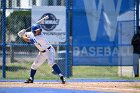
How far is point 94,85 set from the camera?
14234mm

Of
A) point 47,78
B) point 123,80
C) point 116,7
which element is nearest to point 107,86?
point 123,80

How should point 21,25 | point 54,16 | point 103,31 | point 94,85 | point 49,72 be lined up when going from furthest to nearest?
1. point 49,72
2. point 103,31
3. point 21,25
4. point 54,16
5. point 94,85

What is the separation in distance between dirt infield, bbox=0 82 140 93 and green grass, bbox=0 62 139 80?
1626 mm

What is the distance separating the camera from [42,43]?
45.9ft

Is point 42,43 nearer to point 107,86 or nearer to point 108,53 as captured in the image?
point 107,86

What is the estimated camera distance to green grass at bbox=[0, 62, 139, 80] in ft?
54.1

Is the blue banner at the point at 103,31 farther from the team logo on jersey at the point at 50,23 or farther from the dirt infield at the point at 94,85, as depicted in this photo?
the dirt infield at the point at 94,85

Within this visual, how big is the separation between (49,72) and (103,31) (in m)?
2.68

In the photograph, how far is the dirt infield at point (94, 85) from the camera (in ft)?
43.1

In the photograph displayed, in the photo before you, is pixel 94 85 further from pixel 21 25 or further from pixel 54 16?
pixel 21 25

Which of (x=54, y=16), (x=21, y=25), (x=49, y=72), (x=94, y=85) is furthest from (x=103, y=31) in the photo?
(x=94, y=85)

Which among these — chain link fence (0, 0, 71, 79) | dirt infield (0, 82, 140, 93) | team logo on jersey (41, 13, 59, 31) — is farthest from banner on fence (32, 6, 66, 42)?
dirt infield (0, 82, 140, 93)

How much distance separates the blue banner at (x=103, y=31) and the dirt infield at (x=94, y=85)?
2.06 metres

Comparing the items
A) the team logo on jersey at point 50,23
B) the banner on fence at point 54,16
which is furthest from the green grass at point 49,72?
the team logo on jersey at point 50,23
